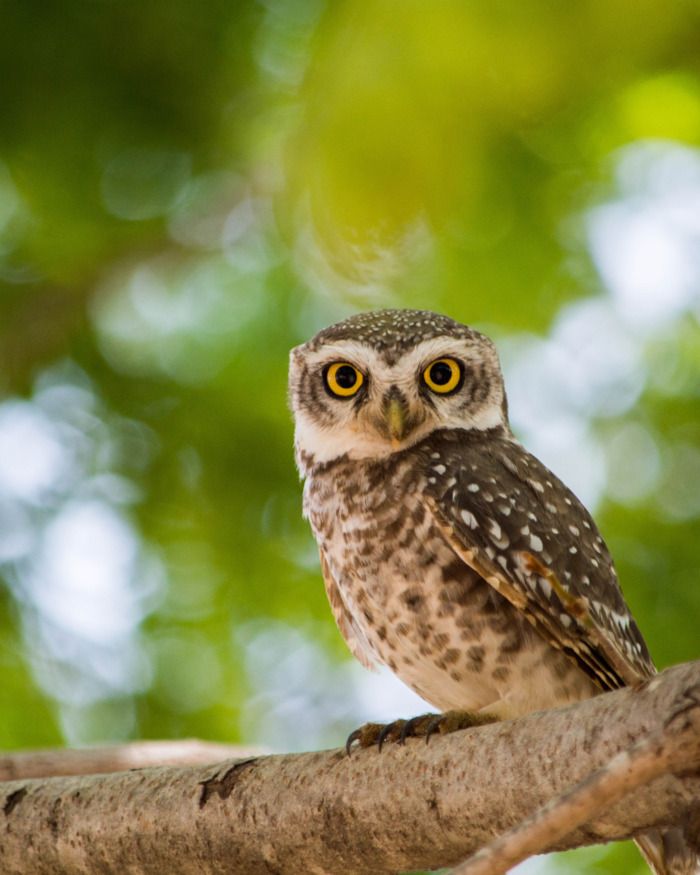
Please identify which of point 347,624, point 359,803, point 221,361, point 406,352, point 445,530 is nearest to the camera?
point 359,803

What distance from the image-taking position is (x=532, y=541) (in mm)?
2869

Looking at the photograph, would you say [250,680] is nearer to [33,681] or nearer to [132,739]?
[132,739]

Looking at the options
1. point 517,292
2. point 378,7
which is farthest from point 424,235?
point 517,292

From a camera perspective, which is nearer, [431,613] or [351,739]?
[351,739]

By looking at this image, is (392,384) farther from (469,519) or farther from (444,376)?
(469,519)

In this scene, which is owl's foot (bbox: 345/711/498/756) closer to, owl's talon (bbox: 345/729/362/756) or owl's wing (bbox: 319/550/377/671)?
owl's talon (bbox: 345/729/362/756)

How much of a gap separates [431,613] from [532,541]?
322 mm

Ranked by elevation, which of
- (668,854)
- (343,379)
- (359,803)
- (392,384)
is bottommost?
(668,854)

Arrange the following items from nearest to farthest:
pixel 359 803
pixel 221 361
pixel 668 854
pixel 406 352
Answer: pixel 359 803, pixel 668 854, pixel 406 352, pixel 221 361

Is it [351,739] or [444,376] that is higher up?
[444,376]

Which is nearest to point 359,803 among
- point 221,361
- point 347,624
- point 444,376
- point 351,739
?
point 351,739

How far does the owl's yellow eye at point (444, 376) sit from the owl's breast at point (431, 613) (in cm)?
32

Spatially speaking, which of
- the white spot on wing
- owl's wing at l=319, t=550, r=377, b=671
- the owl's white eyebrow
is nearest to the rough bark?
the white spot on wing

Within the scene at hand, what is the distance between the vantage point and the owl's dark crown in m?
3.14
